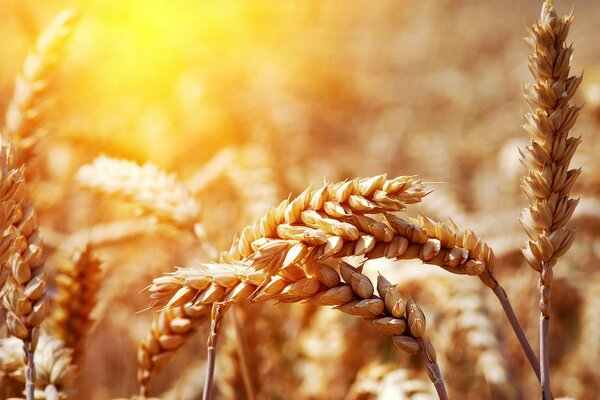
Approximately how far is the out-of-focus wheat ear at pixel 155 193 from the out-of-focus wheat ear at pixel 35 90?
159 mm

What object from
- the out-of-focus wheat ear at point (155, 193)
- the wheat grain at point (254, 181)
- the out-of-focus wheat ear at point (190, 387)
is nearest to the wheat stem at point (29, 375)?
the out-of-focus wheat ear at point (155, 193)

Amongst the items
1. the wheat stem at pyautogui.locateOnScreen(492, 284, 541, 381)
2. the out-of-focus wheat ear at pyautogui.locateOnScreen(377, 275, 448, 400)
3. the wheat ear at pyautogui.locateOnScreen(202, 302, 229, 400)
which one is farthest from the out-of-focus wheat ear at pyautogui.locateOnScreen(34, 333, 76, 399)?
the wheat stem at pyautogui.locateOnScreen(492, 284, 541, 381)

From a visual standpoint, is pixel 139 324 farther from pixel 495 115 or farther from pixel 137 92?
pixel 495 115

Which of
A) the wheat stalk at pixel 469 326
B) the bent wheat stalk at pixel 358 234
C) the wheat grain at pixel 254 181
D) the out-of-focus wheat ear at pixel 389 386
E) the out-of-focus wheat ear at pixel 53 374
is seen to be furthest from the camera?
the wheat grain at pixel 254 181

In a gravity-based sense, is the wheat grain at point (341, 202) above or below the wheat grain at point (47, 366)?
above

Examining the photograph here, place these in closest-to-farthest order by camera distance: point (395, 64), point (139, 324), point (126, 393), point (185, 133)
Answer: point (126, 393) → point (139, 324) → point (185, 133) → point (395, 64)

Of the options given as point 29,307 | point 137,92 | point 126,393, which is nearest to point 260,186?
point 126,393

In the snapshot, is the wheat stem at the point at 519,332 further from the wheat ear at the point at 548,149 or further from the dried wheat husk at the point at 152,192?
the dried wheat husk at the point at 152,192

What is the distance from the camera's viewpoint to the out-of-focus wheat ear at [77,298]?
1.08 m

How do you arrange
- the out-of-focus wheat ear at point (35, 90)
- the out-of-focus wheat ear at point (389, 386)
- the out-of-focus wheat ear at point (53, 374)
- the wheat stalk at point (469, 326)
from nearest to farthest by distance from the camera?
the out-of-focus wheat ear at point (53, 374), the out-of-focus wheat ear at point (389, 386), the out-of-focus wheat ear at point (35, 90), the wheat stalk at point (469, 326)

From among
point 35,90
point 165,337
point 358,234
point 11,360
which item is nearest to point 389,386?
point 165,337

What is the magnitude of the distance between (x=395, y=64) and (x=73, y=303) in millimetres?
5583

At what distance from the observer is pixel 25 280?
2.44 feet

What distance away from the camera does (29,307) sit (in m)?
0.72
